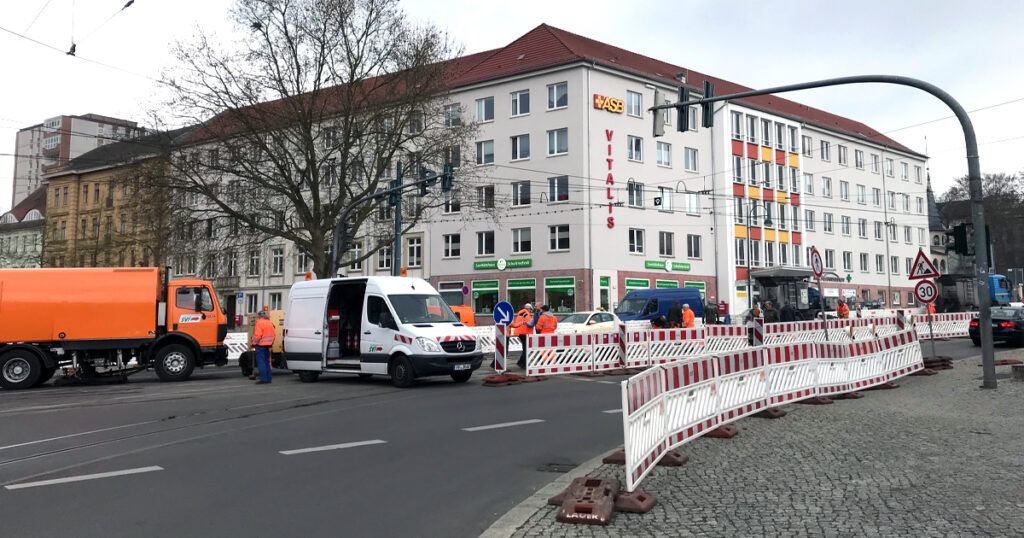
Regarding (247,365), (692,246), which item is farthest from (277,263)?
(247,365)

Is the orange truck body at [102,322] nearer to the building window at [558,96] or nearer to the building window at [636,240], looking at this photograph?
the building window at [558,96]

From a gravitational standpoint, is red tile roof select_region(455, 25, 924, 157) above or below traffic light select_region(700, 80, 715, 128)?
above

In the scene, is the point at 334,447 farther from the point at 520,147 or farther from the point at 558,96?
the point at 520,147

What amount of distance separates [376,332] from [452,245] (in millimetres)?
33760

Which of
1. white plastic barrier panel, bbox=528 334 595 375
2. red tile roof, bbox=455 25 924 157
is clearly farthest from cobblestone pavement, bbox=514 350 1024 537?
red tile roof, bbox=455 25 924 157

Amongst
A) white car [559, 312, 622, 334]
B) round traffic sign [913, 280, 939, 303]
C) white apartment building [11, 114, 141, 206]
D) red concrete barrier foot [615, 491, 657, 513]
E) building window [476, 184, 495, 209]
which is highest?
white apartment building [11, 114, 141, 206]

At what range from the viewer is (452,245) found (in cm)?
5100

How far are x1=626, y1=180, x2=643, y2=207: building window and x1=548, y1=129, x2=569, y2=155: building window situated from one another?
14.8 feet

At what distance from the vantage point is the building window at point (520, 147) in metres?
48.6

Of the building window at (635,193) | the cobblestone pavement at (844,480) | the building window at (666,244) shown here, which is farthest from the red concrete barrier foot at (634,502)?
the building window at (666,244)

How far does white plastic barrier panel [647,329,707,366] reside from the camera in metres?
21.8

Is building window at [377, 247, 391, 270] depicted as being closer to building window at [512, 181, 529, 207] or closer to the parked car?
building window at [512, 181, 529, 207]

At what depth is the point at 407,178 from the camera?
35094 mm

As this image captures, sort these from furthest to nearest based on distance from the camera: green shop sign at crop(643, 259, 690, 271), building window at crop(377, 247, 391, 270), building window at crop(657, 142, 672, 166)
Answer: building window at crop(377, 247, 391, 270) → building window at crop(657, 142, 672, 166) → green shop sign at crop(643, 259, 690, 271)
